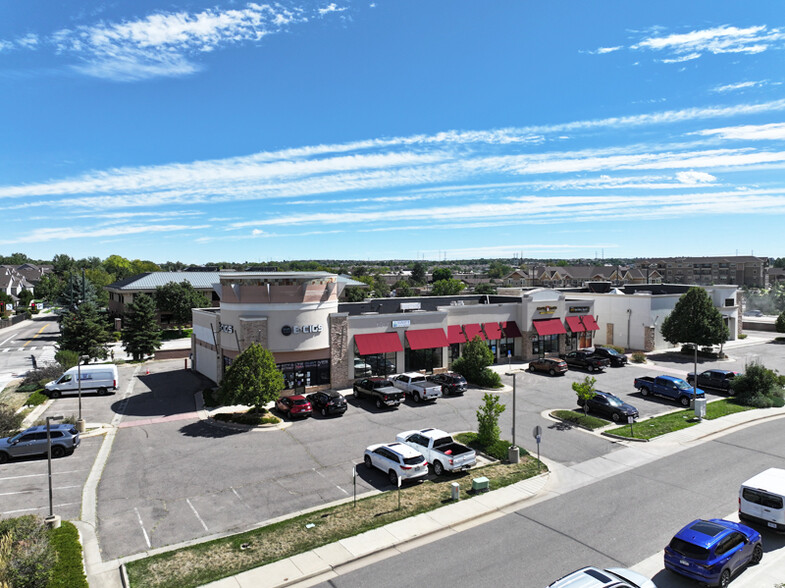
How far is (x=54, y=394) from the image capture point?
39.5m

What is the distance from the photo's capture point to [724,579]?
14.5 m

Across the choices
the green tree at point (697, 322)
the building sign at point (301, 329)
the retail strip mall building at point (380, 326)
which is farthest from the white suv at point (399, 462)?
the green tree at point (697, 322)

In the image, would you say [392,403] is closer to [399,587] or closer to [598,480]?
[598,480]

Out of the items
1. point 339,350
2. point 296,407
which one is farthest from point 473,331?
point 296,407

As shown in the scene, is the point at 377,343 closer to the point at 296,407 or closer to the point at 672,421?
the point at 296,407

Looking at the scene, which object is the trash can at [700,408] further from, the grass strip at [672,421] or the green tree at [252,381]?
the green tree at [252,381]

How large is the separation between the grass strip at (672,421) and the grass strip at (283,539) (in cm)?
1097

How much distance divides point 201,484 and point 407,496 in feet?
31.0

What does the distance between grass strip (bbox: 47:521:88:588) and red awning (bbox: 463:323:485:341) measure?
115 feet

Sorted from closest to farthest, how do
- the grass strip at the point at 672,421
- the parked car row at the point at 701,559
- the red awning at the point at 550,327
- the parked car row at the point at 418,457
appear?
the parked car row at the point at 701,559
the parked car row at the point at 418,457
the grass strip at the point at 672,421
the red awning at the point at 550,327

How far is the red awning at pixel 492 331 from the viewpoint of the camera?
48.7 m

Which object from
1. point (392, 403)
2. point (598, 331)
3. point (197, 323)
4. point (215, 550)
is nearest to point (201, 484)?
point (215, 550)

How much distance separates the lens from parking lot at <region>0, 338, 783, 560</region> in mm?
19609

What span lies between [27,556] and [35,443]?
47.8 feet
